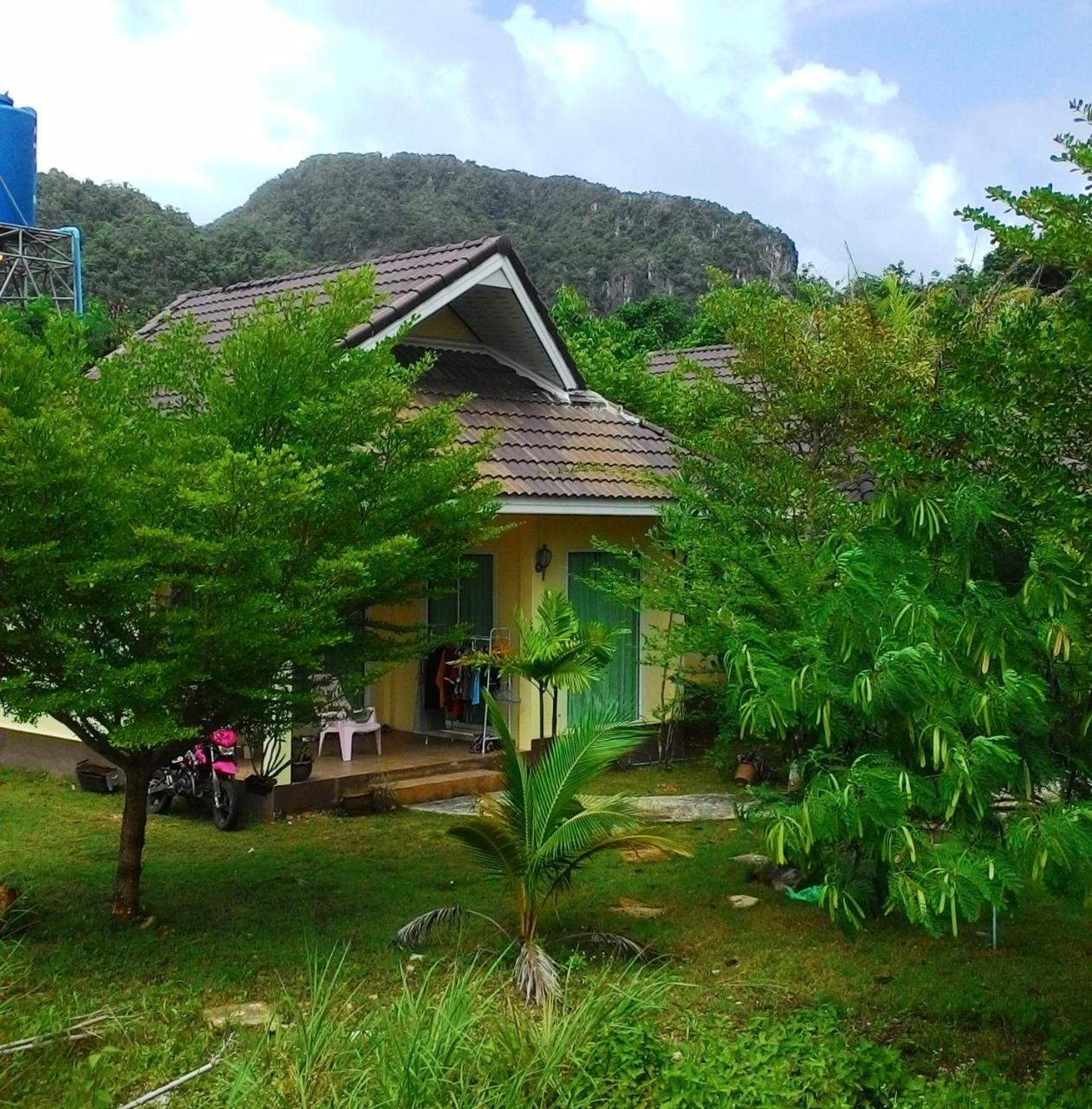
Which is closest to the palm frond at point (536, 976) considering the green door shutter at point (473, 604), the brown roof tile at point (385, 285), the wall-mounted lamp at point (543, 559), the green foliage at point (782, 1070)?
the green foliage at point (782, 1070)

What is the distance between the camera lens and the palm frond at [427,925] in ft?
23.1

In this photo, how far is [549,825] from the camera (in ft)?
22.2

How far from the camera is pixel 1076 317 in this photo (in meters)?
4.71

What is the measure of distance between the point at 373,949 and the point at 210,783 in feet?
13.2

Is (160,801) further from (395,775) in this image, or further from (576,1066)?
(576,1066)

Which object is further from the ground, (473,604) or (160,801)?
(473,604)

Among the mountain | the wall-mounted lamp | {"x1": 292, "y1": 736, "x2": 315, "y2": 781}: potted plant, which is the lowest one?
{"x1": 292, "y1": 736, "x2": 315, "y2": 781}: potted plant

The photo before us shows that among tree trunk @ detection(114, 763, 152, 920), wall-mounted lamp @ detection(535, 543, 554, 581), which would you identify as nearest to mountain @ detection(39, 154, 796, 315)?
wall-mounted lamp @ detection(535, 543, 554, 581)

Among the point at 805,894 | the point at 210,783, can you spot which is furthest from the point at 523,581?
the point at 805,894

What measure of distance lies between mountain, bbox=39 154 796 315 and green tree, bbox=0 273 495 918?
35483 mm

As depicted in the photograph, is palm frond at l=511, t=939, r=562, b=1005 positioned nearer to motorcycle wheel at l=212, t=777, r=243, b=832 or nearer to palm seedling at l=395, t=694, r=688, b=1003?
palm seedling at l=395, t=694, r=688, b=1003

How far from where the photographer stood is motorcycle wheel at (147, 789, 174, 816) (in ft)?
36.7

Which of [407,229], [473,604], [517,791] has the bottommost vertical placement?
[517,791]

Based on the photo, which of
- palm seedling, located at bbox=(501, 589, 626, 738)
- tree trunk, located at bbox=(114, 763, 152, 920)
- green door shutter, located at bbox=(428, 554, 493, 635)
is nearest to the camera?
tree trunk, located at bbox=(114, 763, 152, 920)
